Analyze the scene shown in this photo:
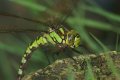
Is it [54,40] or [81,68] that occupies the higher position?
[54,40]

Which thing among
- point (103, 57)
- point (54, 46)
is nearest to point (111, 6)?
point (54, 46)

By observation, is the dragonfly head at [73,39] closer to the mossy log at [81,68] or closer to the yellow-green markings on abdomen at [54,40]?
the yellow-green markings on abdomen at [54,40]

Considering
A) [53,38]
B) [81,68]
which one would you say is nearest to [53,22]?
[53,38]

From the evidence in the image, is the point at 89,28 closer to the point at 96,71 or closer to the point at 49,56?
the point at 49,56

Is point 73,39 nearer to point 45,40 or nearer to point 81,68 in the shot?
point 45,40

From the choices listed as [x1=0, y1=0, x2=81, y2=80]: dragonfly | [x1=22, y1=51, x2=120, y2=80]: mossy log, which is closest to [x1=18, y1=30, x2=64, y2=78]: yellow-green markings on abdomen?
[x1=0, y1=0, x2=81, y2=80]: dragonfly

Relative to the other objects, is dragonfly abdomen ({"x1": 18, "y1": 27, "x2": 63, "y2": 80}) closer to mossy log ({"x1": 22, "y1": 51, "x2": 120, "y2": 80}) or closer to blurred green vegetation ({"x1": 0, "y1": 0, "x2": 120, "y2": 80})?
blurred green vegetation ({"x1": 0, "y1": 0, "x2": 120, "y2": 80})
